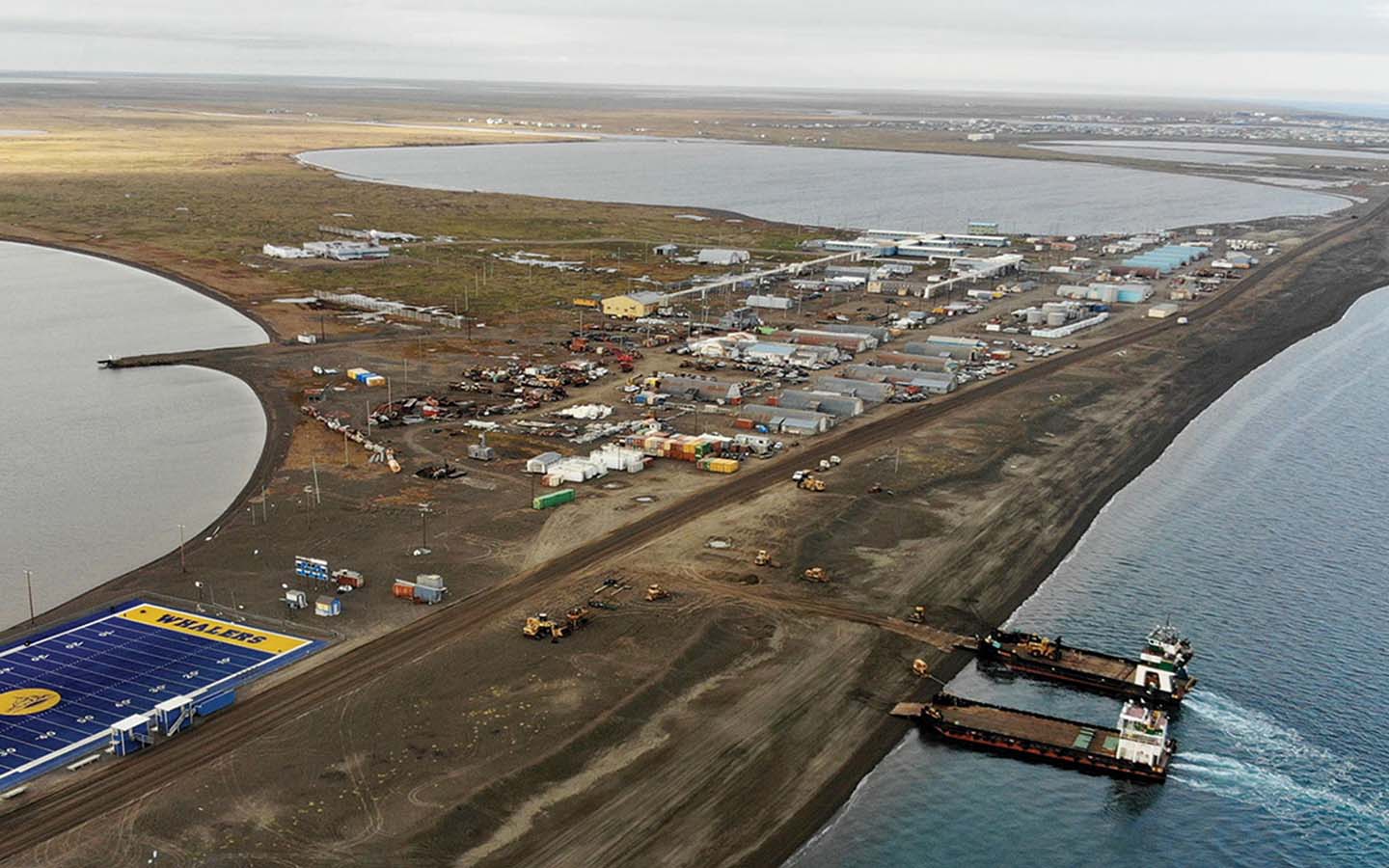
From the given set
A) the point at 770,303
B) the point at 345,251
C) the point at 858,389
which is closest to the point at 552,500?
the point at 858,389

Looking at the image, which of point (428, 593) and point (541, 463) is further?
point (541, 463)

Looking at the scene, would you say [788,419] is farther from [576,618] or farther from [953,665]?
[576,618]

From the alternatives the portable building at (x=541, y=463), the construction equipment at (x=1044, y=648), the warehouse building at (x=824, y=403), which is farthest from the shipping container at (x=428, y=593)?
the warehouse building at (x=824, y=403)

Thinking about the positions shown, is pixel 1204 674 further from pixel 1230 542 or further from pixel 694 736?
pixel 694 736

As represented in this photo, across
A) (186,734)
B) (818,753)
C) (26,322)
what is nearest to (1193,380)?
(818,753)

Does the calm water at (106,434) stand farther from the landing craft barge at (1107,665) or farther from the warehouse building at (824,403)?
the landing craft barge at (1107,665)

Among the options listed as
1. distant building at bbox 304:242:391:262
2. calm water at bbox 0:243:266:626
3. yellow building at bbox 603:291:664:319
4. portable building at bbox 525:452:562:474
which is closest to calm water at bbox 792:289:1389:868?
portable building at bbox 525:452:562:474
